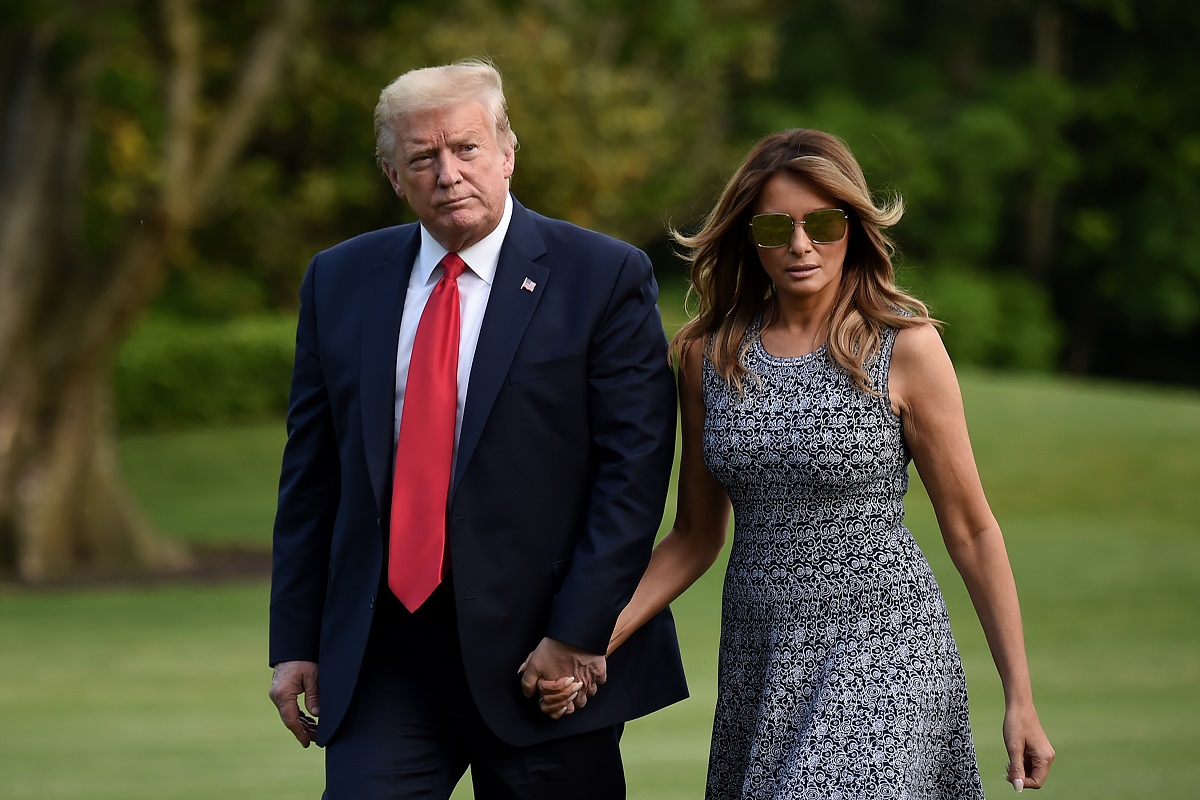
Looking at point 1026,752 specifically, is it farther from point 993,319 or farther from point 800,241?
point 993,319

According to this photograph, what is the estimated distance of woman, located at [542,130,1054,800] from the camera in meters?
3.67

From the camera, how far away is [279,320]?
95.5 feet

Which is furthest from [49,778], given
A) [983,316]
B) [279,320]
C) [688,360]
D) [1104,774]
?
[983,316]

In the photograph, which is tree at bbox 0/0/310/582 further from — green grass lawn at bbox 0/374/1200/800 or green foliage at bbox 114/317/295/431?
green foliage at bbox 114/317/295/431

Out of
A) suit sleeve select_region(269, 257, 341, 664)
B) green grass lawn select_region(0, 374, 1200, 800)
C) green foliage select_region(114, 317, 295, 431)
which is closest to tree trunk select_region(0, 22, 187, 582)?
green grass lawn select_region(0, 374, 1200, 800)

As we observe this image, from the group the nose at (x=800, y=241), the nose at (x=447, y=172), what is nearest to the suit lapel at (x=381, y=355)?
the nose at (x=447, y=172)

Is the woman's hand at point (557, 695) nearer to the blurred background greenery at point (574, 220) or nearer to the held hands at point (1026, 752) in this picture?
the held hands at point (1026, 752)

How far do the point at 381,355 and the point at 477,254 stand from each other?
1.04ft

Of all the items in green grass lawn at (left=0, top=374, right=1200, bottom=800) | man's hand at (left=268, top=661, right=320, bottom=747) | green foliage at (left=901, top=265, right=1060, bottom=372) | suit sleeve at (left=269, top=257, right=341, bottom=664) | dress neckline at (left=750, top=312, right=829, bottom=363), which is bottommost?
green grass lawn at (left=0, top=374, right=1200, bottom=800)

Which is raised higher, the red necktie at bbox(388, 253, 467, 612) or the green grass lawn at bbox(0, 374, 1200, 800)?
the red necktie at bbox(388, 253, 467, 612)

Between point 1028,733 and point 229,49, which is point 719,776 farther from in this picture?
point 229,49

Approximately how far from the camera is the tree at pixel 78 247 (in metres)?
16.0

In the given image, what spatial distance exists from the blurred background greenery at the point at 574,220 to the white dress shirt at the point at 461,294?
106cm

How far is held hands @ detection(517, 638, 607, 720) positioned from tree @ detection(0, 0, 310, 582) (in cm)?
1261
